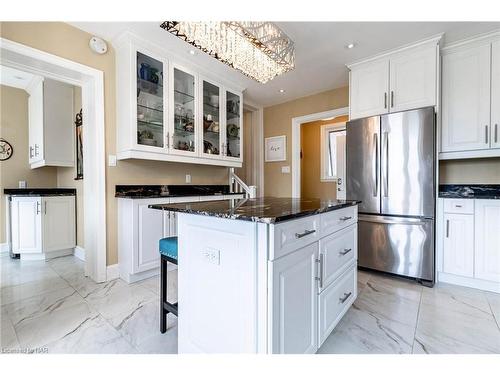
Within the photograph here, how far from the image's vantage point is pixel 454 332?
63.4 inches

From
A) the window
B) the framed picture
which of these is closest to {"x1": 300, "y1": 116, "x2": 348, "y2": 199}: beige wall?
the window

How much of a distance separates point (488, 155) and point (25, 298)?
4498mm

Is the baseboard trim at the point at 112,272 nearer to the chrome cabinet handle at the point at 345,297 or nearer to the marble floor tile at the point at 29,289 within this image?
the marble floor tile at the point at 29,289

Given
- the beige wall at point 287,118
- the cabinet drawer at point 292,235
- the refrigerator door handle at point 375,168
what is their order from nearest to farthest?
the cabinet drawer at point 292,235 → the refrigerator door handle at point 375,168 → the beige wall at point 287,118

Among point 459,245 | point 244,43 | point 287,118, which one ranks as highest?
point 287,118

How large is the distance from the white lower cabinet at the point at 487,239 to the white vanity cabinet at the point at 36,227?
4.88 metres

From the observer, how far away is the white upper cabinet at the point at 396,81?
2.45 m

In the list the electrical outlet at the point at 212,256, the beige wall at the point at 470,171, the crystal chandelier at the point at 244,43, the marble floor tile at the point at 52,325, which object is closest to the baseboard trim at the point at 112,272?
the marble floor tile at the point at 52,325

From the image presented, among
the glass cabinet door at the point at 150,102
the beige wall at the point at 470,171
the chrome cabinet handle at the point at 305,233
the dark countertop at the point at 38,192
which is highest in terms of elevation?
the glass cabinet door at the point at 150,102

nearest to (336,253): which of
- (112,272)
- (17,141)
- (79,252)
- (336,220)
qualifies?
(336,220)

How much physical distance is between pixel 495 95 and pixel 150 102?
3478mm

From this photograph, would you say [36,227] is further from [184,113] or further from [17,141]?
[184,113]
